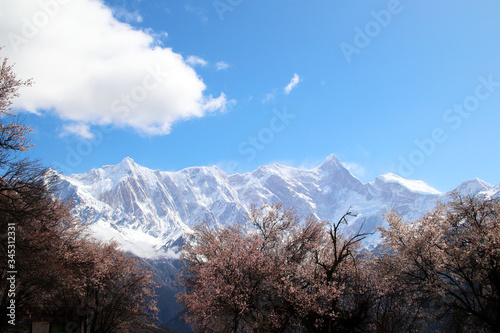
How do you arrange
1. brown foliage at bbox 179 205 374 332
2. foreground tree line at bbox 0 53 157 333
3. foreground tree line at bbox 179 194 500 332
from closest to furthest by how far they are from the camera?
1. foreground tree line at bbox 0 53 157 333
2. foreground tree line at bbox 179 194 500 332
3. brown foliage at bbox 179 205 374 332

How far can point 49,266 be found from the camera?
63.8 feet

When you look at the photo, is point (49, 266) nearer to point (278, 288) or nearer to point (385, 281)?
point (278, 288)

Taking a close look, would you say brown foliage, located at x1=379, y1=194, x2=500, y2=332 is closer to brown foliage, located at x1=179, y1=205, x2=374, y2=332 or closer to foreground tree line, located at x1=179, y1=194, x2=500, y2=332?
foreground tree line, located at x1=179, y1=194, x2=500, y2=332

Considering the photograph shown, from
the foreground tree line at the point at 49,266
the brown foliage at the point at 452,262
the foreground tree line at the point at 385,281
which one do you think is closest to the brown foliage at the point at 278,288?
the foreground tree line at the point at 385,281

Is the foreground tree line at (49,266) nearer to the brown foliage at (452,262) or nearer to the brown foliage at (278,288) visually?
the brown foliage at (278,288)

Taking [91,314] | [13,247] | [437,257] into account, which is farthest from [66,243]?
[437,257]

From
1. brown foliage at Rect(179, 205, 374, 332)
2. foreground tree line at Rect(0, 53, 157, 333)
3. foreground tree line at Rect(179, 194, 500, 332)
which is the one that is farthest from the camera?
brown foliage at Rect(179, 205, 374, 332)

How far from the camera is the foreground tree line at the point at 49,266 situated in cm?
1583

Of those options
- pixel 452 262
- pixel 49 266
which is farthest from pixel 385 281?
pixel 49 266

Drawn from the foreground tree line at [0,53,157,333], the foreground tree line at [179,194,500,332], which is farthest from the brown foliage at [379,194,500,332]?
the foreground tree line at [0,53,157,333]

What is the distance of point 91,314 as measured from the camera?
33375 millimetres

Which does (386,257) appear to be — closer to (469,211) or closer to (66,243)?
(469,211)

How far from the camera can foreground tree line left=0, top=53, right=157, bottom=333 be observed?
15.8m

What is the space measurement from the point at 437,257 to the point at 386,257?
4.15 m
